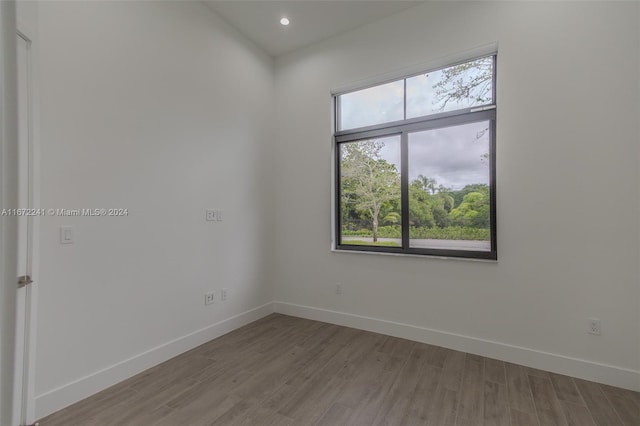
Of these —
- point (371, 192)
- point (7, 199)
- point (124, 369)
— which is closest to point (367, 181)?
point (371, 192)

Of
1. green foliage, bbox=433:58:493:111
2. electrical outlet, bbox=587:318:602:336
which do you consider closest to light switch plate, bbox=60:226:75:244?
green foliage, bbox=433:58:493:111

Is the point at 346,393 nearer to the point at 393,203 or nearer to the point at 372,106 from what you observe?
the point at 393,203

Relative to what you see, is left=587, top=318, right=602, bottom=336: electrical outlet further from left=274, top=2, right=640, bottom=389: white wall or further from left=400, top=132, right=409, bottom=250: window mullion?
left=400, top=132, right=409, bottom=250: window mullion

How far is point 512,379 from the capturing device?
2.18 m

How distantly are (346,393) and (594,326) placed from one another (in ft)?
6.27

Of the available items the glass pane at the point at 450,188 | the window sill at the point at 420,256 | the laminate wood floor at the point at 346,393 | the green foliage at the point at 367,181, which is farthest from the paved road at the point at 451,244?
the laminate wood floor at the point at 346,393

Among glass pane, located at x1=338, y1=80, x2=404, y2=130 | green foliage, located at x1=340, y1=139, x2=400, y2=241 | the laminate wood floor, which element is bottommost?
the laminate wood floor

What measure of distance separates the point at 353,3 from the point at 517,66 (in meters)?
1.61

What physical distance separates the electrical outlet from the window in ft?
2.51

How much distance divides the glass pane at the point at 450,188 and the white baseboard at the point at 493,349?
2.70 ft

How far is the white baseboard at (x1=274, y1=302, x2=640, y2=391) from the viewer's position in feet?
6.91

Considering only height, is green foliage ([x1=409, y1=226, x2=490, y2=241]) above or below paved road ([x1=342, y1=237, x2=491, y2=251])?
above

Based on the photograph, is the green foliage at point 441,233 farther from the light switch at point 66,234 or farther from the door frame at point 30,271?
the door frame at point 30,271

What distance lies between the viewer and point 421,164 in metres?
2.98
